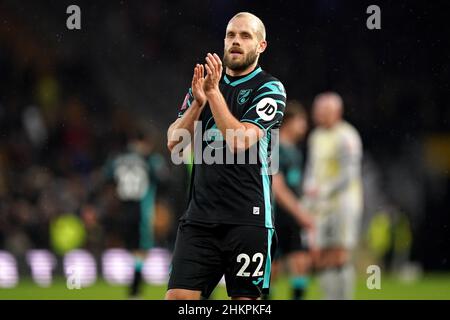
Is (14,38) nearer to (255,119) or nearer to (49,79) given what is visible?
(49,79)

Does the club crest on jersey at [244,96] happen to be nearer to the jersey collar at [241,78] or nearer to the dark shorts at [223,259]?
the jersey collar at [241,78]

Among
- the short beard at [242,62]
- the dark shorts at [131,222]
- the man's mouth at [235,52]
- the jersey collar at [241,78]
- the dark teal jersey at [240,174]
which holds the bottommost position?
the dark shorts at [131,222]

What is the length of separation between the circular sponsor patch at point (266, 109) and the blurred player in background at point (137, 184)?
647 cm

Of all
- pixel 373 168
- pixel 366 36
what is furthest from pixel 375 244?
pixel 366 36

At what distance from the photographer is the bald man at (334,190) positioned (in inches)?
393

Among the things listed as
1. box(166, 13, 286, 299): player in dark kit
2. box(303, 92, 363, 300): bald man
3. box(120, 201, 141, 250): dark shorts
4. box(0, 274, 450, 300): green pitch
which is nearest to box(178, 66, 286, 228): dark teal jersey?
box(166, 13, 286, 299): player in dark kit

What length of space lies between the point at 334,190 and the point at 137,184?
2.90 meters

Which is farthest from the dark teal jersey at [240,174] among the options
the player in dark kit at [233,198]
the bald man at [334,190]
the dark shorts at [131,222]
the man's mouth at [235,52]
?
the dark shorts at [131,222]

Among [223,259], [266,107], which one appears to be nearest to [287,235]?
[223,259]

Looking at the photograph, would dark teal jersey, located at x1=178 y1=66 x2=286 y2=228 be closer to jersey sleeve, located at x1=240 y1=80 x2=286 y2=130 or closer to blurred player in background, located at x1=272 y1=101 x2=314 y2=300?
jersey sleeve, located at x1=240 y1=80 x2=286 y2=130

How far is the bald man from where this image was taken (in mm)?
9992

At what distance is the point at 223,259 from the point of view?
5551mm

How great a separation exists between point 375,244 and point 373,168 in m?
1.36
